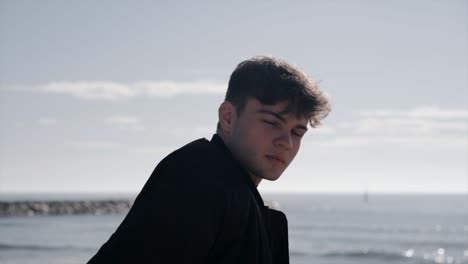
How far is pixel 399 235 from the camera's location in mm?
53406

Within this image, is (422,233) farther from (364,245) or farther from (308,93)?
(308,93)

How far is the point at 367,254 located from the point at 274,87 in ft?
119

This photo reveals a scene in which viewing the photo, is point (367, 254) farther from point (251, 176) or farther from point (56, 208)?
point (56, 208)

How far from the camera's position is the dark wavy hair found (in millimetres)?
1626

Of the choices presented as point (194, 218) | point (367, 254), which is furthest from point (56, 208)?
point (194, 218)

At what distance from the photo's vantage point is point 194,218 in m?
1.43

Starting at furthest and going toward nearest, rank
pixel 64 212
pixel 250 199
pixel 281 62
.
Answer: pixel 64 212 → pixel 281 62 → pixel 250 199

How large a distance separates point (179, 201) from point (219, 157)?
0.63 ft

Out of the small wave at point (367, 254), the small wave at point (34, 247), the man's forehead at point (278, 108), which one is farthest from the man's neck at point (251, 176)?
the small wave at point (367, 254)

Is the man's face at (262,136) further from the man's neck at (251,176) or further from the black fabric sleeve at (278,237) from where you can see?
the black fabric sleeve at (278,237)

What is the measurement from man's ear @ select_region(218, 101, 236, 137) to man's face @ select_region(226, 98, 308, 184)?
14mm

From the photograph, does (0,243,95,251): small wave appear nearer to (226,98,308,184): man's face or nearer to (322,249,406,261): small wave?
(322,249,406,261): small wave

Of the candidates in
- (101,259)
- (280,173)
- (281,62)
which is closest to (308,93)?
(281,62)

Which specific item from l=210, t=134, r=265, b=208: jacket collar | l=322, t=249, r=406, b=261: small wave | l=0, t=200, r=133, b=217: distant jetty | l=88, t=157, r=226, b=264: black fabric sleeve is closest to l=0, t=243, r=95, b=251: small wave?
l=322, t=249, r=406, b=261: small wave
